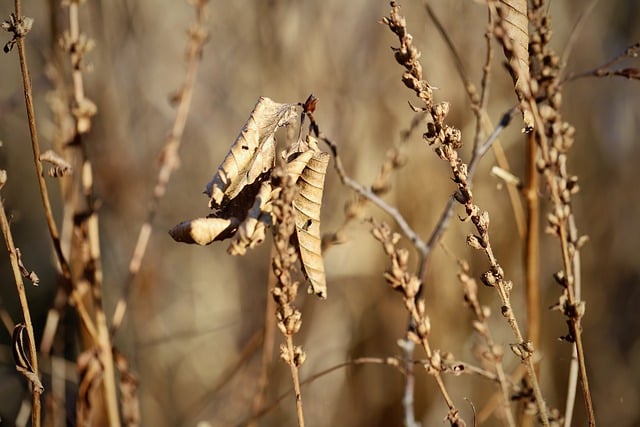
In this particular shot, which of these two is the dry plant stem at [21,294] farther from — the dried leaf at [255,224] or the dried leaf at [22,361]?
the dried leaf at [255,224]

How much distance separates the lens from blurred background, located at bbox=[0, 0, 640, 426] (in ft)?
6.97

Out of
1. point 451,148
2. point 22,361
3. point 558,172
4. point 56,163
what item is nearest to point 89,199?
point 56,163

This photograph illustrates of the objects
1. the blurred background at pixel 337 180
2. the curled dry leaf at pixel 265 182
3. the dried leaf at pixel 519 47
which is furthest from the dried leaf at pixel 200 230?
the blurred background at pixel 337 180

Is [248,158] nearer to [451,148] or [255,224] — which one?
[255,224]

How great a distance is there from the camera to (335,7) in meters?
2.23

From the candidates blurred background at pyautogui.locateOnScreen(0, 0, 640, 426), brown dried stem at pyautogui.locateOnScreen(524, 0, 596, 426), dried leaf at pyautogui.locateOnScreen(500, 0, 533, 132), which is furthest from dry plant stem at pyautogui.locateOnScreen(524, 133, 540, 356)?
blurred background at pyautogui.locateOnScreen(0, 0, 640, 426)

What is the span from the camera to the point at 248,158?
0.56 metres

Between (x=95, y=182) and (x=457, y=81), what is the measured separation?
135 cm

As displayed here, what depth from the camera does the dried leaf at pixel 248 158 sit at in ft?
1.80

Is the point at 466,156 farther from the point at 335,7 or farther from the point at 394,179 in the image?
the point at 335,7

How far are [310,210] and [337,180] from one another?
152 centimetres

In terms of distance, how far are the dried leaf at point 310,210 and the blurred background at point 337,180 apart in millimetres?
1486

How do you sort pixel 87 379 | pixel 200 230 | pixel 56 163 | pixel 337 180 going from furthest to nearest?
pixel 337 180, pixel 87 379, pixel 56 163, pixel 200 230

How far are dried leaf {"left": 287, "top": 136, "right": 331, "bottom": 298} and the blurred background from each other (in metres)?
1.49
